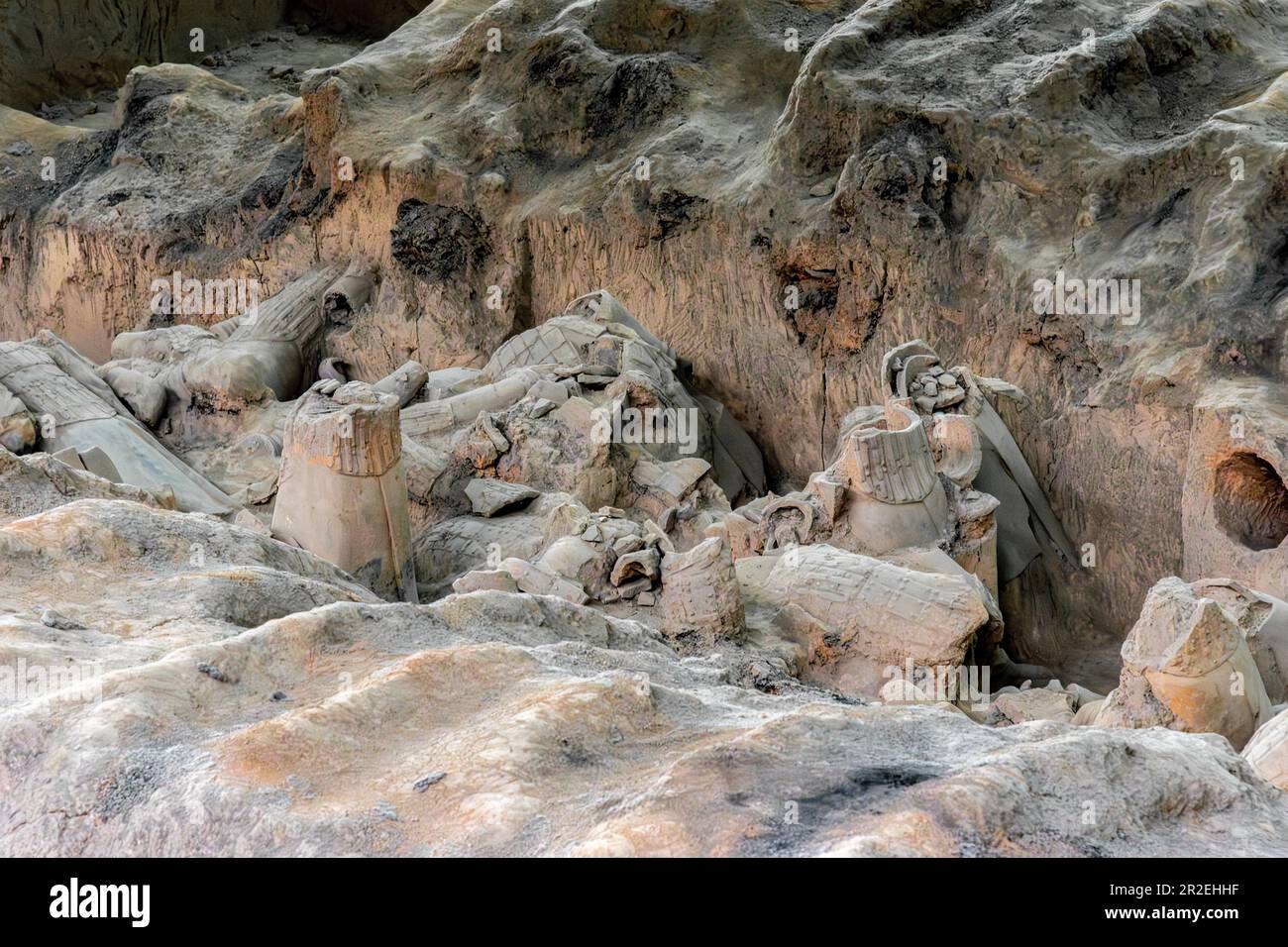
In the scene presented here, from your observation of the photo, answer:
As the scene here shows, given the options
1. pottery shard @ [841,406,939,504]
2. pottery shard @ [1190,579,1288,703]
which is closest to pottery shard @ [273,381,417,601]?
pottery shard @ [841,406,939,504]

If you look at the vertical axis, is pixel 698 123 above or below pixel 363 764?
above

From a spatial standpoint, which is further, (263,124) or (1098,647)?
(263,124)

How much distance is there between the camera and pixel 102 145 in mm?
13383

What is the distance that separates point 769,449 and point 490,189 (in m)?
2.84

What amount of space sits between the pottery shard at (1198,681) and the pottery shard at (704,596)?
1570 mm

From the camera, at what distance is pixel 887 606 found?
6.32 meters

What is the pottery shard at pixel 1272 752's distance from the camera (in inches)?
146

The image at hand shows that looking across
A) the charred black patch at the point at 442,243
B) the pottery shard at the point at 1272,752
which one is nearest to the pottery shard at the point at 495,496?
the charred black patch at the point at 442,243

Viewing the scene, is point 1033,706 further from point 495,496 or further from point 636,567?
point 495,496

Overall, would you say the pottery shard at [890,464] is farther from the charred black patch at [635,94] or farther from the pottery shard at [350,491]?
the charred black patch at [635,94]

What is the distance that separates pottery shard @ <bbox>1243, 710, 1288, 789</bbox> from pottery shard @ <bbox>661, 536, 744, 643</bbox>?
2432 millimetres

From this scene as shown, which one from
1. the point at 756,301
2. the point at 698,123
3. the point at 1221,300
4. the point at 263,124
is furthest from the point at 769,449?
the point at 263,124

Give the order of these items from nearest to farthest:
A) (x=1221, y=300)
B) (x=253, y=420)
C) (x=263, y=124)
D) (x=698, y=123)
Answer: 1. (x=1221, y=300)
2. (x=253, y=420)
3. (x=698, y=123)
4. (x=263, y=124)
